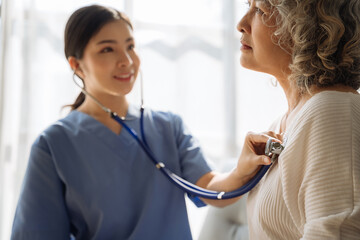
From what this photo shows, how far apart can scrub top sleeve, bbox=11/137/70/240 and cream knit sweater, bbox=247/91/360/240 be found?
0.67 m

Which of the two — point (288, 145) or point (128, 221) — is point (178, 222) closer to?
point (128, 221)

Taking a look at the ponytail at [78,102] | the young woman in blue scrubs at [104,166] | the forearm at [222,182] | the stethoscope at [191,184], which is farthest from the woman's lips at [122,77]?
the forearm at [222,182]

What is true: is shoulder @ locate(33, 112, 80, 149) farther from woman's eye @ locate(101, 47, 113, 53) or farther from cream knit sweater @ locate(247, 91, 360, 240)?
cream knit sweater @ locate(247, 91, 360, 240)

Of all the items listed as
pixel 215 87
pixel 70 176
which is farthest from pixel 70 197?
pixel 215 87

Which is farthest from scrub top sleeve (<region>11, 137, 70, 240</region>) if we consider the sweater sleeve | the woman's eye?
the sweater sleeve

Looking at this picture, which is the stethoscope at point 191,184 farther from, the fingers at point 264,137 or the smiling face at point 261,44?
the smiling face at point 261,44

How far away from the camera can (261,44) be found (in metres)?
1.01

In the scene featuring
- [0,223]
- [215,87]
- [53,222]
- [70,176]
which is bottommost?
[0,223]

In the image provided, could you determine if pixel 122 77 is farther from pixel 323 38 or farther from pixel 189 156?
pixel 323 38

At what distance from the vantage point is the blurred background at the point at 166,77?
6.18 ft

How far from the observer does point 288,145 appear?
90cm

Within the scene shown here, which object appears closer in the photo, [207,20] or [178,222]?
[178,222]

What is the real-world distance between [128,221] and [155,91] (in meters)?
0.88

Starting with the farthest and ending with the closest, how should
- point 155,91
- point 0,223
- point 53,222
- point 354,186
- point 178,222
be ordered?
point 155,91
point 0,223
point 178,222
point 53,222
point 354,186
